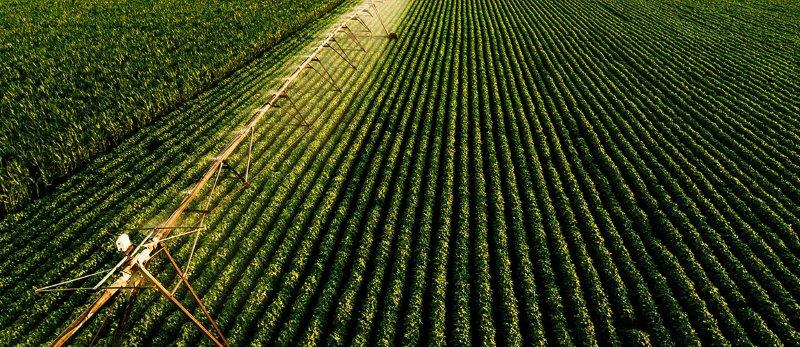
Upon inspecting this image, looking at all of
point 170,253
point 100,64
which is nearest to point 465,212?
point 170,253

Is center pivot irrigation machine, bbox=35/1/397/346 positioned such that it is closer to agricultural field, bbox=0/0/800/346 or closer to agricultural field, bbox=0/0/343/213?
agricultural field, bbox=0/0/800/346

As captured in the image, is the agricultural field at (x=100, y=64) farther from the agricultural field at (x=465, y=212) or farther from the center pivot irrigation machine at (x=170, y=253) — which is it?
the center pivot irrigation machine at (x=170, y=253)

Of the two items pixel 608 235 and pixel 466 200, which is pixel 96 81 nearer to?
pixel 466 200

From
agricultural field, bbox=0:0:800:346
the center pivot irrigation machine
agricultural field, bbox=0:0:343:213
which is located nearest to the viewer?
the center pivot irrigation machine

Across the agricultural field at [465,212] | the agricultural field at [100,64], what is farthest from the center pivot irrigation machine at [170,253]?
the agricultural field at [100,64]

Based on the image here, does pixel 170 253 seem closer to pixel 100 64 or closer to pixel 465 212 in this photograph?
pixel 465 212

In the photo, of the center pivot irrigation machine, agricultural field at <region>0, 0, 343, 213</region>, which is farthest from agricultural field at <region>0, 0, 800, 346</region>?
agricultural field at <region>0, 0, 343, 213</region>
